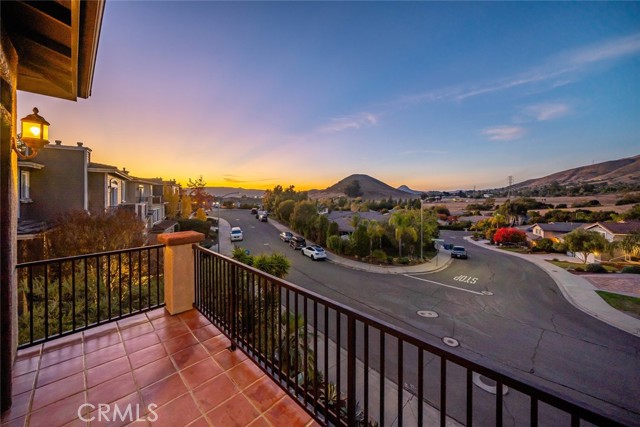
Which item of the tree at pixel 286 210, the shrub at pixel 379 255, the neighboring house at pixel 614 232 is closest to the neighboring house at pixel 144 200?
the tree at pixel 286 210

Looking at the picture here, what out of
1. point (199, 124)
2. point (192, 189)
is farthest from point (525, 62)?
point (192, 189)

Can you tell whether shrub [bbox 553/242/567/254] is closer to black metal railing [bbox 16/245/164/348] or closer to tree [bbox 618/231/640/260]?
tree [bbox 618/231/640/260]

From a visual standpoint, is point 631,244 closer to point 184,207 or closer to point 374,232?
point 374,232

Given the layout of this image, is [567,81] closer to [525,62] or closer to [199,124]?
[525,62]

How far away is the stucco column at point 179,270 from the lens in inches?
127

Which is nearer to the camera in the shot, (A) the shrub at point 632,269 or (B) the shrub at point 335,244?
(A) the shrub at point 632,269

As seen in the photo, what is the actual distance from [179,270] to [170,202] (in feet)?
98.1

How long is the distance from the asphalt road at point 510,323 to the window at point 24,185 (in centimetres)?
1280

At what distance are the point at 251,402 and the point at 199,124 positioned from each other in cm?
1029

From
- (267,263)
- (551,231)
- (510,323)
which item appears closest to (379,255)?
(510,323)

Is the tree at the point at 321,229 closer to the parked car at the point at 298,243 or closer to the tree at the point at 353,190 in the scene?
the parked car at the point at 298,243

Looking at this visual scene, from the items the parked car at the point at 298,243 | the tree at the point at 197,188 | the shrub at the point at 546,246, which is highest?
the tree at the point at 197,188

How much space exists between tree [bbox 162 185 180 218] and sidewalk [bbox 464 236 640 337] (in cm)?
3461

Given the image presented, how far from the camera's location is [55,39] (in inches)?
81.7
